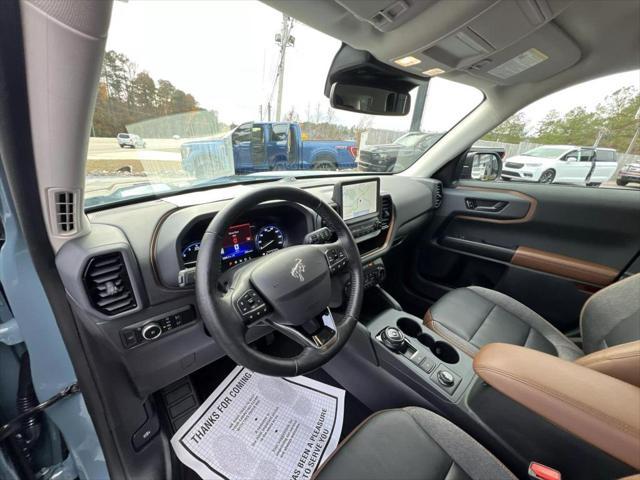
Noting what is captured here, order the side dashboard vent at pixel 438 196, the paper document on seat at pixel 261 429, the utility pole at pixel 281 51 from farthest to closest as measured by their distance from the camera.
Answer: the side dashboard vent at pixel 438 196
the utility pole at pixel 281 51
the paper document on seat at pixel 261 429

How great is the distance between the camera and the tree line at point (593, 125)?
162 centimetres

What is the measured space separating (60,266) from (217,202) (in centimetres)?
48

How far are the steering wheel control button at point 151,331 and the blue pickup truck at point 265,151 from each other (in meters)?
0.64

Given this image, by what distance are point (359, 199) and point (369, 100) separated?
543mm

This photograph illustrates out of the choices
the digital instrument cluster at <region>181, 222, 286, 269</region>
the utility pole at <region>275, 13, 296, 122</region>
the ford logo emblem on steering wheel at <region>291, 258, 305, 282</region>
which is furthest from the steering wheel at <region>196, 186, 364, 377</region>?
the utility pole at <region>275, 13, 296, 122</region>

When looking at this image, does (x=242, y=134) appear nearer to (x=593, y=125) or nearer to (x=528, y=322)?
(x=528, y=322)

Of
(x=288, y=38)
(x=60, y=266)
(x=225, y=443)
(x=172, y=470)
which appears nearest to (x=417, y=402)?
(x=225, y=443)

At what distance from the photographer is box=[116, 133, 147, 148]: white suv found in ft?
3.06

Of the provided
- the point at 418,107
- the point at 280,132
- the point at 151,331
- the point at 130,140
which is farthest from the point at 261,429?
the point at 418,107

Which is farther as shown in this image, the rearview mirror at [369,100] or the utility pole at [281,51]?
the utility pole at [281,51]

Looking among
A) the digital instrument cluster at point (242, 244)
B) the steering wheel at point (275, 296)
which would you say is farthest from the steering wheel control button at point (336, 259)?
the digital instrument cluster at point (242, 244)

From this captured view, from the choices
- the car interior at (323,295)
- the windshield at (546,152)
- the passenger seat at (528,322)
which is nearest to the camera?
the car interior at (323,295)

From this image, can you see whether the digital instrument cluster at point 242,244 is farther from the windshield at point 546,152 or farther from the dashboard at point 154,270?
the windshield at point 546,152

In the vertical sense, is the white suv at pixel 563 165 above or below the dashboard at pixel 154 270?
above
